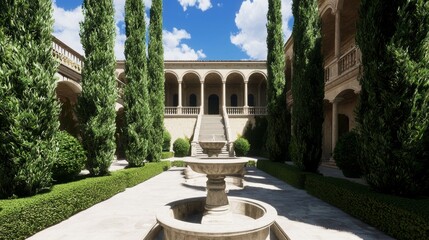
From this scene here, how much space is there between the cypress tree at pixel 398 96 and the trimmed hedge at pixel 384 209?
1.74ft

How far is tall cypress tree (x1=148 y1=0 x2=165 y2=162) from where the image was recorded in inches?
699

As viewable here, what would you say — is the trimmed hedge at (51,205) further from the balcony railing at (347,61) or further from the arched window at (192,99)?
the arched window at (192,99)

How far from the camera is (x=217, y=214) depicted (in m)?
5.82

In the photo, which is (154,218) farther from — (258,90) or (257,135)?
(258,90)

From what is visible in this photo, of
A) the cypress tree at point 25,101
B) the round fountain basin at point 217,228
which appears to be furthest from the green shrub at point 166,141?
the round fountain basin at point 217,228

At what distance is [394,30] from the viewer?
6242 mm

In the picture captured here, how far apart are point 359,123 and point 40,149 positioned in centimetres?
882

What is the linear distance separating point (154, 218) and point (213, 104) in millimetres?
30083

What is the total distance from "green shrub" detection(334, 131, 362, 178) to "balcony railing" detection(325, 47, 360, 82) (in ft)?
14.1

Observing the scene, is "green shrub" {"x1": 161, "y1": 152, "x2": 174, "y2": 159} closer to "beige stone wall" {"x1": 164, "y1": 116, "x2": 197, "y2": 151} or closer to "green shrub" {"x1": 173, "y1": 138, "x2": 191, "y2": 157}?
"green shrub" {"x1": 173, "y1": 138, "x2": 191, "y2": 157}

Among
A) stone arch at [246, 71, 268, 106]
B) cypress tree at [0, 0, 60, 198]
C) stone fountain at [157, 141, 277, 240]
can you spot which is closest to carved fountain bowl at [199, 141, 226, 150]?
stone fountain at [157, 141, 277, 240]

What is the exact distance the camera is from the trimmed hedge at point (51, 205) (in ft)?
16.2

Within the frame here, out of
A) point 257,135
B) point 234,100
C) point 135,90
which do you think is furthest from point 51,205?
point 234,100

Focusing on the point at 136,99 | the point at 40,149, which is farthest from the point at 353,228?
the point at 136,99
